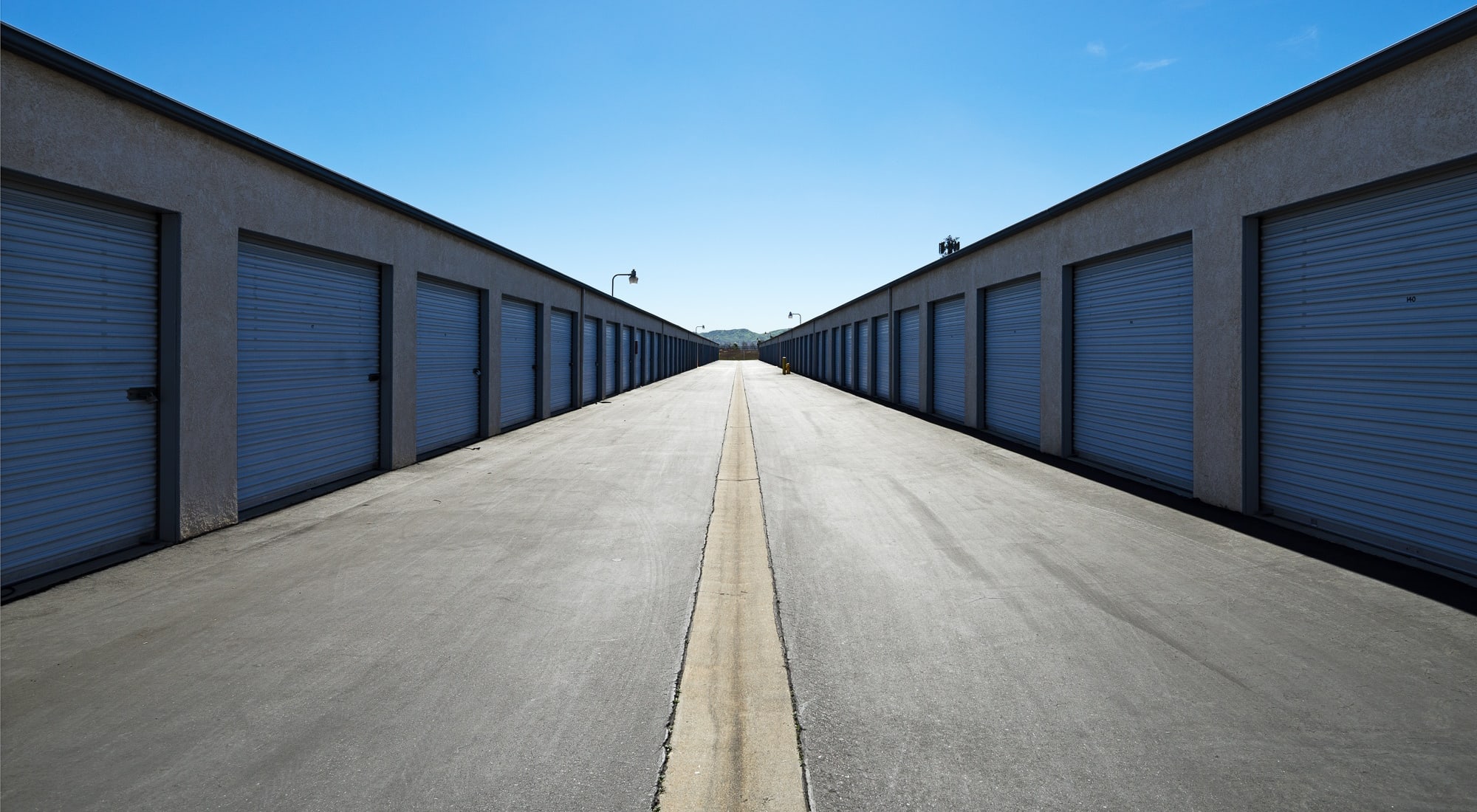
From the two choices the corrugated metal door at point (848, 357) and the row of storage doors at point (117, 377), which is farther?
the corrugated metal door at point (848, 357)

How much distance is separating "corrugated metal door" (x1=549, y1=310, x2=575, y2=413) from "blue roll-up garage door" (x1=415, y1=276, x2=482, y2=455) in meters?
4.32

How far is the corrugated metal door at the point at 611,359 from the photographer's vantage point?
24453 millimetres

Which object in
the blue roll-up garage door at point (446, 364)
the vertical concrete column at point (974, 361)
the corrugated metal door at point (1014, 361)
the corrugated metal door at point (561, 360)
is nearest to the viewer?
the blue roll-up garage door at point (446, 364)

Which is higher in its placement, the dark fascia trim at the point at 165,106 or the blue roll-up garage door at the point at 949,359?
the dark fascia trim at the point at 165,106

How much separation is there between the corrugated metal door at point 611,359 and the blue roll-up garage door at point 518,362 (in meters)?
7.50

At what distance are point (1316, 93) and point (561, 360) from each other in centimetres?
1653

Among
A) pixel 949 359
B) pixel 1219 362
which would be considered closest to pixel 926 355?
pixel 949 359

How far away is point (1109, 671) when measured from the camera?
3.53 meters

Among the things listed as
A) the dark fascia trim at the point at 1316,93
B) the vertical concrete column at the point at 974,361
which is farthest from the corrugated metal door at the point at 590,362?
the dark fascia trim at the point at 1316,93

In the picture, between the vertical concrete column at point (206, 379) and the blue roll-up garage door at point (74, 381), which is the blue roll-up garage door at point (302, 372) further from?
the blue roll-up garage door at point (74, 381)

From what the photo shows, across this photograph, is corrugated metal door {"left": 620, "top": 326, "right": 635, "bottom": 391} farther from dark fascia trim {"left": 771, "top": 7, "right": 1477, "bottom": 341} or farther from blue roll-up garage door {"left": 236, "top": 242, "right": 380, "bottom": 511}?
dark fascia trim {"left": 771, "top": 7, "right": 1477, "bottom": 341}

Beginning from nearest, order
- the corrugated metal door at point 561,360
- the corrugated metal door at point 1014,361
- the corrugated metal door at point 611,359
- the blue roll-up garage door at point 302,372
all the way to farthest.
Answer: the blue roll-up garage door at point 302,372
the corrugated metal door at point 1014,361
the corrugated metal door at point 561,360
the corrugated metal door at point 611,359

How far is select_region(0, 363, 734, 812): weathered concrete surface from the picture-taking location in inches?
104

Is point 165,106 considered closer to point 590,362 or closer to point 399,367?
point 399,367
